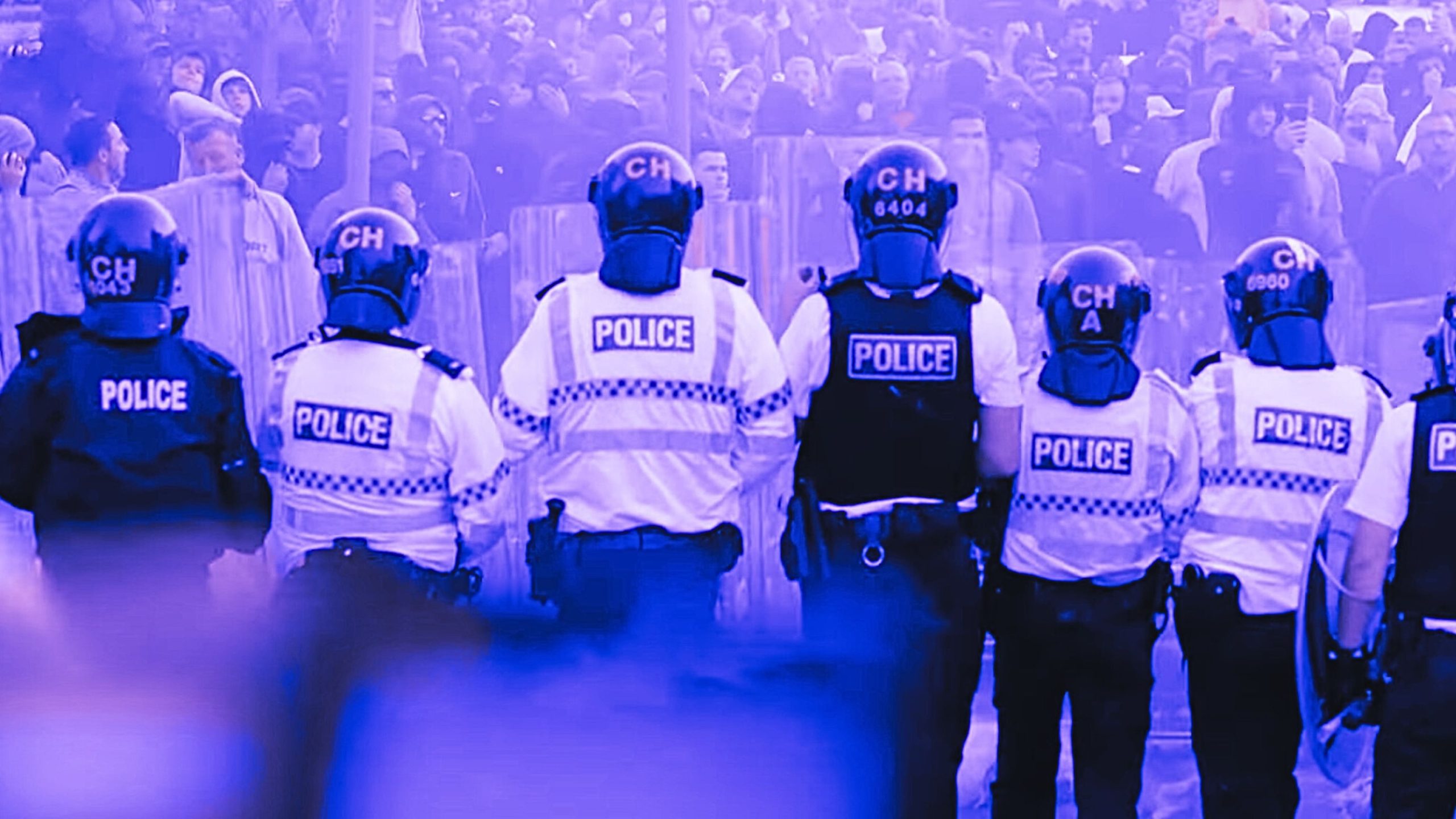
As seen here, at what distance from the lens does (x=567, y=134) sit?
28.7 ft

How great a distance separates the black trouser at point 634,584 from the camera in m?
4.34

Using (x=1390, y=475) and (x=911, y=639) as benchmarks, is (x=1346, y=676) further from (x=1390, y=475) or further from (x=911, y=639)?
(x=911, y=639)

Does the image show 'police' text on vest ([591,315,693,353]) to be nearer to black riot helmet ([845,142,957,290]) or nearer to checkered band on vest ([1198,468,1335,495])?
black riot helmet ([845,142,957,290])

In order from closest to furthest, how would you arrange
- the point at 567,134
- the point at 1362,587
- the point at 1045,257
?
the point at 1362,587 < the point at 1045,257 < the point at 567,134

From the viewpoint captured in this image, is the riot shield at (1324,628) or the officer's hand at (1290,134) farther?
the officer's hand at (1290,134)

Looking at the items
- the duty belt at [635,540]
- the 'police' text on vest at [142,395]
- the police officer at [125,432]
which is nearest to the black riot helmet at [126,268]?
the police officer at [125,432]

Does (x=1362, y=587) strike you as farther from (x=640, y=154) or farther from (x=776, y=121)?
(x=776, y=121)

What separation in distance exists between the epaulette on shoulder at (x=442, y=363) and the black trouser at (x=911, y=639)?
3.28ft

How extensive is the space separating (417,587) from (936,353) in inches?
54.8

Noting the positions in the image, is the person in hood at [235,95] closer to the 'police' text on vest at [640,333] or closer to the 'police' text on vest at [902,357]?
the 'police' text on vest at [640,333]

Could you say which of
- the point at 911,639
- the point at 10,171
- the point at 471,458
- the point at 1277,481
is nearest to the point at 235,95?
the point at 10,171

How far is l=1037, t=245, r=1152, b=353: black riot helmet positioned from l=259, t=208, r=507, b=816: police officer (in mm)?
1406

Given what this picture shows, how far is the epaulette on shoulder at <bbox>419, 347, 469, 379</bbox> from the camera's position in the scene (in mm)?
4207

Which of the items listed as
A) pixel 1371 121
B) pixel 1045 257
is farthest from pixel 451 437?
pixel 1371 121
